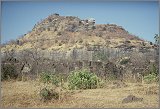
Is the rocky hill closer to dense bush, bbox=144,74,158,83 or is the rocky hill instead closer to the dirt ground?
dense bush, bbox=144,74,158,83

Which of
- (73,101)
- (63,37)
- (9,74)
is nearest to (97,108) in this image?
(73,101)

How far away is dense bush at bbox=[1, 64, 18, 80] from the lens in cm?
1538

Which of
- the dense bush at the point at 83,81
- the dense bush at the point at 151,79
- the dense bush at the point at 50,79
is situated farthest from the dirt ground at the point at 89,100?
the dense bush at the point at 151,79

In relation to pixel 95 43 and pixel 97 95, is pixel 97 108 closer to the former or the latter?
pixel 97 95

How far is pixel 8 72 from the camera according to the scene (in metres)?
15.6

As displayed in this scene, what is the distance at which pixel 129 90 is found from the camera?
1141 centimetres

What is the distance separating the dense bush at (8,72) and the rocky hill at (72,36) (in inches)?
546

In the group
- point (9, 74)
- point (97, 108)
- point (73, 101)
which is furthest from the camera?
point (9, 74)

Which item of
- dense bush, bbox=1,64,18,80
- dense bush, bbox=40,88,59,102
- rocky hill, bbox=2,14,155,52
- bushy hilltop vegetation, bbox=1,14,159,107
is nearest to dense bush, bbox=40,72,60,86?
bushy hilltop vegetation, bbox=1,14,159,107

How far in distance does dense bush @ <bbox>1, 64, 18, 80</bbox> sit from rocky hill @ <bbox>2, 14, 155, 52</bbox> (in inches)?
546

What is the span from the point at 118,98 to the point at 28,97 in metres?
2.82

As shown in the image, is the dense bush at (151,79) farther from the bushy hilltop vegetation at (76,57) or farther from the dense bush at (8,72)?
the dense bush at (8,72)

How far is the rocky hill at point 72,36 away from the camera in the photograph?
31391mm

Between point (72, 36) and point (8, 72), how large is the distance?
19.0 meters
